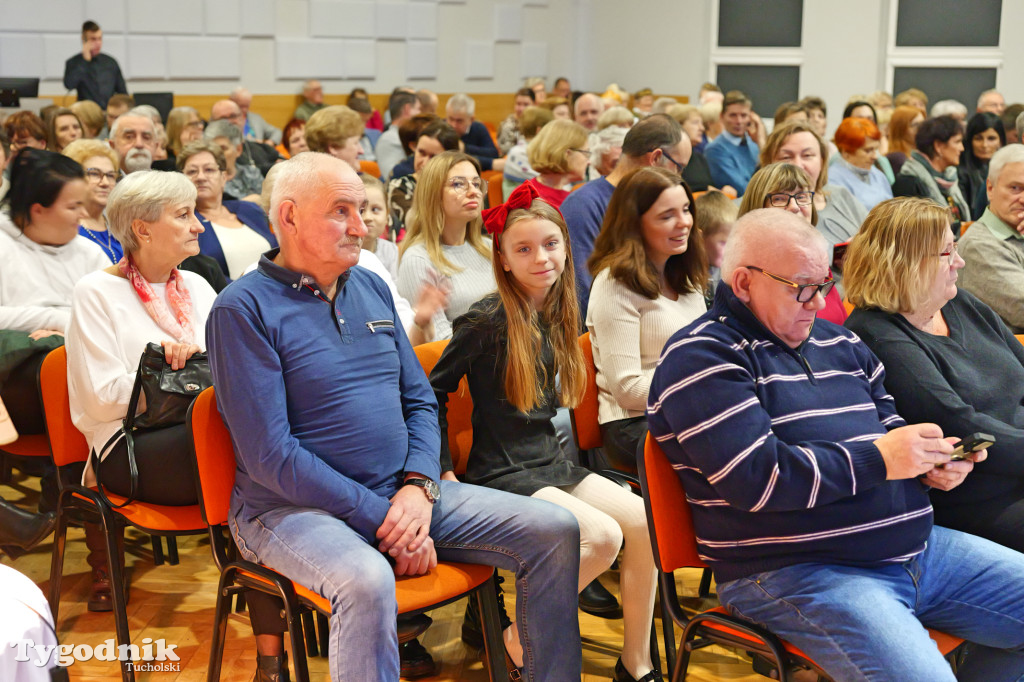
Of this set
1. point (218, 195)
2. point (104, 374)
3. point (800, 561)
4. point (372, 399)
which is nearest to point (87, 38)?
point (218, 195)

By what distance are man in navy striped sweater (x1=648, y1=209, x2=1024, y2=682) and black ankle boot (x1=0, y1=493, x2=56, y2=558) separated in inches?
65.7

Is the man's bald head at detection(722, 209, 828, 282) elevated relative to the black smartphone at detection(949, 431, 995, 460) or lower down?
elevated

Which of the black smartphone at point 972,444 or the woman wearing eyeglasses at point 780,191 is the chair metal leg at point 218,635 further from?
the woman wearing eyeglasses at point 780,191

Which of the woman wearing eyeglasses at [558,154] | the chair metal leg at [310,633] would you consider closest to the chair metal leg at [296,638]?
the chair metal leg at [310,633]

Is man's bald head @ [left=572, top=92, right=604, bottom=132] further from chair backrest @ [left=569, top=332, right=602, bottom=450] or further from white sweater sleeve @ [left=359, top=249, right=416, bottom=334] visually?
chair backrest @ [left=569, top=332, right=602, bottom=450]

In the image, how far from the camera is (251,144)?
6820 mm

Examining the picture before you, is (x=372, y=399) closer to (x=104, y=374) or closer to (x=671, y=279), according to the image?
(x=104, y=374)

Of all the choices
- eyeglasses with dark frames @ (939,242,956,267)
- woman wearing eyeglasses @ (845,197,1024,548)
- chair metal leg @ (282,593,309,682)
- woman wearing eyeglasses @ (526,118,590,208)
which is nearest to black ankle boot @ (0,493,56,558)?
chair metal leg @ (282,593,309,682)

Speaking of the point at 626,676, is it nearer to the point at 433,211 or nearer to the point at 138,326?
the point at 138,326

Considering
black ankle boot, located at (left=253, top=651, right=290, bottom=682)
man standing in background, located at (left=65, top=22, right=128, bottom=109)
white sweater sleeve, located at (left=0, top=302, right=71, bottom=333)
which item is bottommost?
black ankle boot, located at (left=253, top=651, right=290, bottom=682)

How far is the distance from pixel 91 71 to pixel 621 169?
654cm

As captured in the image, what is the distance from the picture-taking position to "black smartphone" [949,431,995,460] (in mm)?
2000

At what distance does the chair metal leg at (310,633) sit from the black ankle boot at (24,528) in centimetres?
72

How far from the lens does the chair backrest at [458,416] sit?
269 cm
